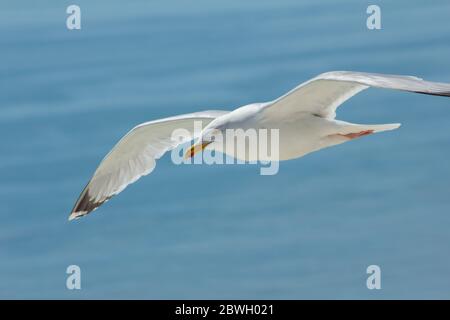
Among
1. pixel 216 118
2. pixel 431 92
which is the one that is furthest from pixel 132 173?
pixel 431 92

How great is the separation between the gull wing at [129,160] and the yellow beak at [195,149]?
1.61ft

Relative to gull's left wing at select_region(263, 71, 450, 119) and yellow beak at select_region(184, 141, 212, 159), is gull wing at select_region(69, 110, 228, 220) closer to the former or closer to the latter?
yellow beak at select_region(184, 141, 212, 159)

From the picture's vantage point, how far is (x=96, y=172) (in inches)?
Result: 241

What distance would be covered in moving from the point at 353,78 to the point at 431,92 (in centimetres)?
43

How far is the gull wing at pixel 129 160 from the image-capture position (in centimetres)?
589

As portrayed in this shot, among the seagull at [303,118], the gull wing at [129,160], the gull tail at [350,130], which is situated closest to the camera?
the seagull at [303,118]

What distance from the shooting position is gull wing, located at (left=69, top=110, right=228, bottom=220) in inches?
232

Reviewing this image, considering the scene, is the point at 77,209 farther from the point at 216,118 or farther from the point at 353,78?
the point at 353,78

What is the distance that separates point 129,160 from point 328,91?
135 cm

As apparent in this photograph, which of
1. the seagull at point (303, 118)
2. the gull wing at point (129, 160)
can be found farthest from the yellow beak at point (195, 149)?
the gull wing at point (129, 160)

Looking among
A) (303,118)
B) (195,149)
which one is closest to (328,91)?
(303,118)

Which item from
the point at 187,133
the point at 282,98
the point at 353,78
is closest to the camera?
the point at 353,78

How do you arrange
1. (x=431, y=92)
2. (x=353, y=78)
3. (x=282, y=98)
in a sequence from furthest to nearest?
1. (x=282, y=98)
2. (x=353, y=78)
3. (x=431, y=92)

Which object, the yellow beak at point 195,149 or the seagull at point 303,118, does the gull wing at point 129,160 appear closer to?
the seagull at point 303,118
